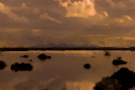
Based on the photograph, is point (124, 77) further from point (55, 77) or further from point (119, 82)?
point (55, 77)

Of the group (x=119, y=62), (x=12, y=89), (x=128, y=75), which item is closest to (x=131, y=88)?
(x=128, y=75)

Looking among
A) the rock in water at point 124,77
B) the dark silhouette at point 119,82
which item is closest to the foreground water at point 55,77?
the dark silhouette at point 119,82

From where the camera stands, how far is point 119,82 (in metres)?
32.2

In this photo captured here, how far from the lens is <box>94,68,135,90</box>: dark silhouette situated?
25.9m

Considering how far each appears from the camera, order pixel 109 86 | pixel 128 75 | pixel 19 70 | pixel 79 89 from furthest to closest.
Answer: pixel 19 70 → pixel 128 75 → pixel 79 89 → pixel 109 86

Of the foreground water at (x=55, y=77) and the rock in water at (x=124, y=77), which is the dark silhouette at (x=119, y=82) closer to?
the rock in water at (x=124, y=77)

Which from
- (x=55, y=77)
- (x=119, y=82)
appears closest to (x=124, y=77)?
(x=119, y=82)

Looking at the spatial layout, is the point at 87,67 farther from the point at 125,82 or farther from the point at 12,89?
the point at 12,89

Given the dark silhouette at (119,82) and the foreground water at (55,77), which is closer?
the dark silhouette at (119,82)

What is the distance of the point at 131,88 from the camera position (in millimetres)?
29984

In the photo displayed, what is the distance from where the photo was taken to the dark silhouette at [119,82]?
1021 inches

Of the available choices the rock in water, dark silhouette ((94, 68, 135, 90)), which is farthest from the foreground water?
the rock in water

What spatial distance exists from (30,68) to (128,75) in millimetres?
28176

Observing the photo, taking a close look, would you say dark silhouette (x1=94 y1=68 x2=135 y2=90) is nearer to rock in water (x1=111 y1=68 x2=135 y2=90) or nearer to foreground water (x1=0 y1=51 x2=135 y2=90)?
rock in water (x1=111 y1=68 x2=135 y2=90)
